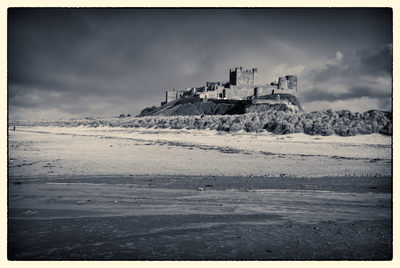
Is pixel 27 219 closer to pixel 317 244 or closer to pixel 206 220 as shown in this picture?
pixel 206 220

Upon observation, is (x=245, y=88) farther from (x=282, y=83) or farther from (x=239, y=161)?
(x=239, y=161)

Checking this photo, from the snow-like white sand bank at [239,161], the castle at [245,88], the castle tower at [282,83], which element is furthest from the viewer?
the castle tower at [282,83]

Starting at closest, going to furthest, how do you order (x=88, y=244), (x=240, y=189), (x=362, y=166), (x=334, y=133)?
1. (x=88, y=244)
2. (x=240, y=189)
3. (x=362, y=166)
4. (x=334, y=133)

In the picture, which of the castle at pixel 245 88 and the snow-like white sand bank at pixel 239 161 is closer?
the snow-like white sand bank at pixel 239 161

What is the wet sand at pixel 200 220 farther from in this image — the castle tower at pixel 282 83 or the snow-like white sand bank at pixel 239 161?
the castle tower at pixel 282 83

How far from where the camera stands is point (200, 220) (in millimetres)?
4570

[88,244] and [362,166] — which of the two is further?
[362,166]

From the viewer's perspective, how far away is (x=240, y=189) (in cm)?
617

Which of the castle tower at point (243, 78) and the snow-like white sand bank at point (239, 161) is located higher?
the castle tower at point (243, 78)

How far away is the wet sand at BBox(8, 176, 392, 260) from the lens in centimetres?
379

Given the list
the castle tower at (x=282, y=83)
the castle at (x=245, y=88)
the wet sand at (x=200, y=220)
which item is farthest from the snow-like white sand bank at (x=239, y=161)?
the castle tower at (x=282, y=83)

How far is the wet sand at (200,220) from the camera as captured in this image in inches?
149

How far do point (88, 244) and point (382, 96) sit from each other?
5.07 meters
